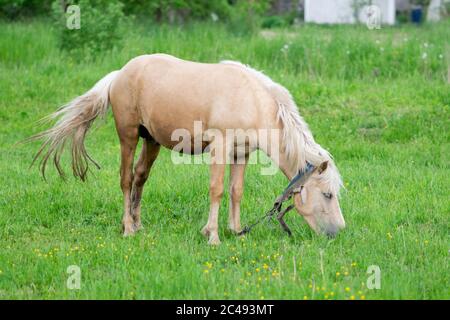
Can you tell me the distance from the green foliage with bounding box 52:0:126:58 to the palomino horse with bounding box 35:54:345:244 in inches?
250

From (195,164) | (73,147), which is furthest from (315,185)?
(195,164)

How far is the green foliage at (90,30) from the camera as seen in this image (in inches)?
527

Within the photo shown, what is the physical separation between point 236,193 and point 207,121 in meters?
0.78

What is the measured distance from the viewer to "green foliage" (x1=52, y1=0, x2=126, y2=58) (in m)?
13.4

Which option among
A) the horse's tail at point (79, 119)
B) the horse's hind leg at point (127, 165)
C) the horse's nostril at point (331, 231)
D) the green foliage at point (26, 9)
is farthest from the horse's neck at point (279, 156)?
the green foliage at point (26, 9)

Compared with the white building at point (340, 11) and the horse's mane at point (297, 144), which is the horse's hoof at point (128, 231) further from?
the white building at point (340, 11)

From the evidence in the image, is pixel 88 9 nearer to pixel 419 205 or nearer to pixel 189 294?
pixel 419 205

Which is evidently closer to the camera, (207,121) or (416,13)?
(207,121)

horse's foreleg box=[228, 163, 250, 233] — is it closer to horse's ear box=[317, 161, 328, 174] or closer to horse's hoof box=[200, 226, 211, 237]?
horse's hoof box=[200, 226, 211, 237]

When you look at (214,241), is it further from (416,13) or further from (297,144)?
(416,13)

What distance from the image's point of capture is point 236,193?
22.9 ft

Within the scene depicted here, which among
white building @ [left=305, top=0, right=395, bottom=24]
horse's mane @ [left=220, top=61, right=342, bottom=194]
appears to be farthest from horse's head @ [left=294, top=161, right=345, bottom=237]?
white building @ [left=305, top=0, right=395, bottom=24]

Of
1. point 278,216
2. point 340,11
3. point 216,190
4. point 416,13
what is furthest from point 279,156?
point 416,13
